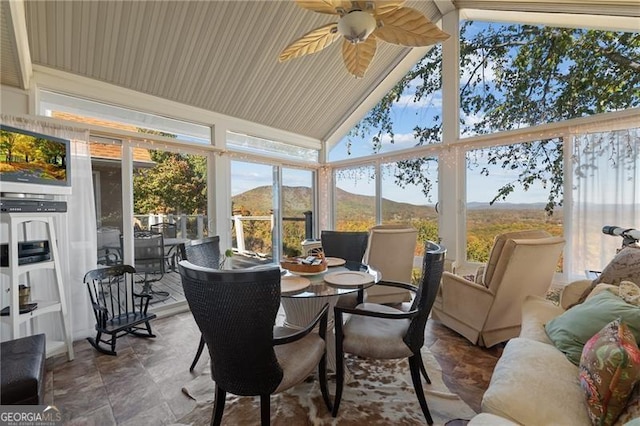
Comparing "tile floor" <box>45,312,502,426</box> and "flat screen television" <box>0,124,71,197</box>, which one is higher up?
"flat screen television" <box>0,124,71,197</box>

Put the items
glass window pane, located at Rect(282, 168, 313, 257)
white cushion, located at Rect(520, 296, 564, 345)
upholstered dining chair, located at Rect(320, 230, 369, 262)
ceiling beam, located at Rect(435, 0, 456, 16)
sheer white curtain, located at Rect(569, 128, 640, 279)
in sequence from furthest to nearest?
glass window pane, located at Rect(282, 168, 313, 257), ceiling beam, located at Rect(435, 0, 456, 16), upholstered dining chair, located at Rect(320, 230, 369, 262), sheer white curtain, located at Rect(569, 128, 640, 279), white cushion, located at Rect(520, 296, 564, 345)

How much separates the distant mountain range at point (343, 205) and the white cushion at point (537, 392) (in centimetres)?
277

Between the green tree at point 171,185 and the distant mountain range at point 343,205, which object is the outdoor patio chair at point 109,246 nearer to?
the green tree at point 171,185

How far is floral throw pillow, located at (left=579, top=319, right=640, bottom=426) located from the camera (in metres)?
1.02

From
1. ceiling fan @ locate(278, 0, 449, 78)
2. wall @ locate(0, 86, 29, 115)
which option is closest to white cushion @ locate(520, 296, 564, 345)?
ceiling fan @ locate(278, 0, 449, 78)

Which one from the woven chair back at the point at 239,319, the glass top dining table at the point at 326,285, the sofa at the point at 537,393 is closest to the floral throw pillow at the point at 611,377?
the sofa at the point at 537,393

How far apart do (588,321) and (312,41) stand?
250cm

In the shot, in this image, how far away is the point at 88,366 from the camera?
2381mm

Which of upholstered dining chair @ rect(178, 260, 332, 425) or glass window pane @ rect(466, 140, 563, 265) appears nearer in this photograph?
upholstered dining chair @ rect(178, 260, 332, 425)

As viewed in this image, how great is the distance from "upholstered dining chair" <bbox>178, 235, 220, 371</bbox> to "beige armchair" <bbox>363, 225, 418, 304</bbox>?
1726 millimetres

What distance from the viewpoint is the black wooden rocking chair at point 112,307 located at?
260cm

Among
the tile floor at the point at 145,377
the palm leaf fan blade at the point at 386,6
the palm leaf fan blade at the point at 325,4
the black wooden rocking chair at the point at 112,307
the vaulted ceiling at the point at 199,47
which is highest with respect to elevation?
the vaulted ceiling at the point at 199,47

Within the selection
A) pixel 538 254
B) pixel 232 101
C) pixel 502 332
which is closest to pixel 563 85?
pixel 538 254

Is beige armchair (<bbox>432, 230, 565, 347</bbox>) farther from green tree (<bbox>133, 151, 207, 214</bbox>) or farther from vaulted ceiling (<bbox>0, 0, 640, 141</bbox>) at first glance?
green tree (<bbox>133, 151, 207, 214</bbox>)
